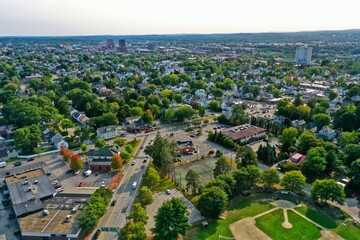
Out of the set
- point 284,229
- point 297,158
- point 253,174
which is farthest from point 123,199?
point 297,158

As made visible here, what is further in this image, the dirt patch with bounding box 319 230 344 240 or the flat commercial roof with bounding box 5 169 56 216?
the flat commercial roof with bounding box 5 169 56 216

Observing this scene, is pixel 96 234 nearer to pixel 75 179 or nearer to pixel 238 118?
pixel 75 179

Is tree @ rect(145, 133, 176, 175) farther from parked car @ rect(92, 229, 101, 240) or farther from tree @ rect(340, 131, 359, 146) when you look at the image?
tree @ rect(340, 131, 359, 146)

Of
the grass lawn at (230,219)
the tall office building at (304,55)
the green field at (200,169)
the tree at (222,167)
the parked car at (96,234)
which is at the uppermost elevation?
the tall office building at (304,55)

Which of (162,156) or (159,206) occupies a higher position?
(162,156)

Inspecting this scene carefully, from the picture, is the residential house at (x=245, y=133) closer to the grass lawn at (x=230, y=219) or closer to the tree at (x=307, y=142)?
the tree at (x=307, y=142)

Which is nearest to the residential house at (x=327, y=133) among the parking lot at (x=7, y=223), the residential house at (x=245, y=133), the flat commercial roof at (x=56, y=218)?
the residential house at (x=245, y=133)

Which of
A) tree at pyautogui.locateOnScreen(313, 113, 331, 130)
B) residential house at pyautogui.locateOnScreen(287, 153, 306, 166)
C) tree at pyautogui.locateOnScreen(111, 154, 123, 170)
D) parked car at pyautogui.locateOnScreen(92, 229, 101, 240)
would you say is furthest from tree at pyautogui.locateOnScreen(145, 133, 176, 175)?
tree at pyautogui.locateOnScreen(313, 113, 331, 130)
